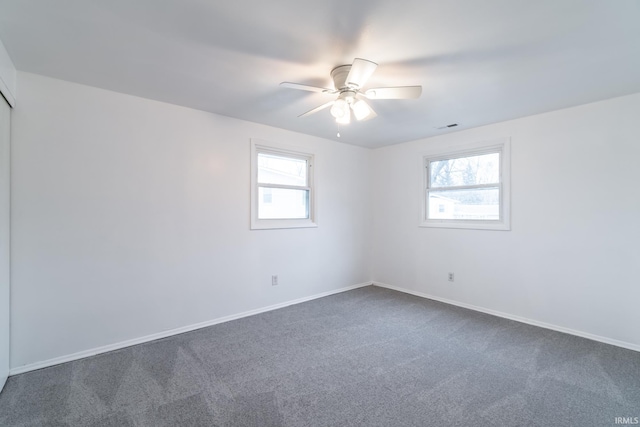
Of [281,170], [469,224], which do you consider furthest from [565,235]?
[281,170]

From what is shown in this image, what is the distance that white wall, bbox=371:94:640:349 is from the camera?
8.94 feet

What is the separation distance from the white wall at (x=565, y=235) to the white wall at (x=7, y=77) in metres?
4.45

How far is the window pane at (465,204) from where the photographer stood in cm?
Answer: 368

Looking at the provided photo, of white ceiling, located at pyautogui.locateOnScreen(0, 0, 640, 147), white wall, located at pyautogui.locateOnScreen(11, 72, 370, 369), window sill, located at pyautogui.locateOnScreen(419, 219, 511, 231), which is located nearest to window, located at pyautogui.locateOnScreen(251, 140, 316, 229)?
white wall, located at pyautogui.locateOnScreen(11, 72, 370, 369)

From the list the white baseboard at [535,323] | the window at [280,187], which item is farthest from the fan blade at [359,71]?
the white baseboard at [535,323]

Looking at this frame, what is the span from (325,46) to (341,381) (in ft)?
7.91

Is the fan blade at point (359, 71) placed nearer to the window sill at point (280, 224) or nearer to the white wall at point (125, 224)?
the white wall at point (125, 224)

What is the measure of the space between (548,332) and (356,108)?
3.08m

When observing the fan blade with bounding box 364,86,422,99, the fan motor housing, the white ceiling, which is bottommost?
the fan blade with bounding box 364,86,422,99

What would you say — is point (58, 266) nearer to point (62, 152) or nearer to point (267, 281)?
point (62, 152)

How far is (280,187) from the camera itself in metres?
3.94

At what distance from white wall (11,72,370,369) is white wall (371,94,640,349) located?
2471 millimetres
